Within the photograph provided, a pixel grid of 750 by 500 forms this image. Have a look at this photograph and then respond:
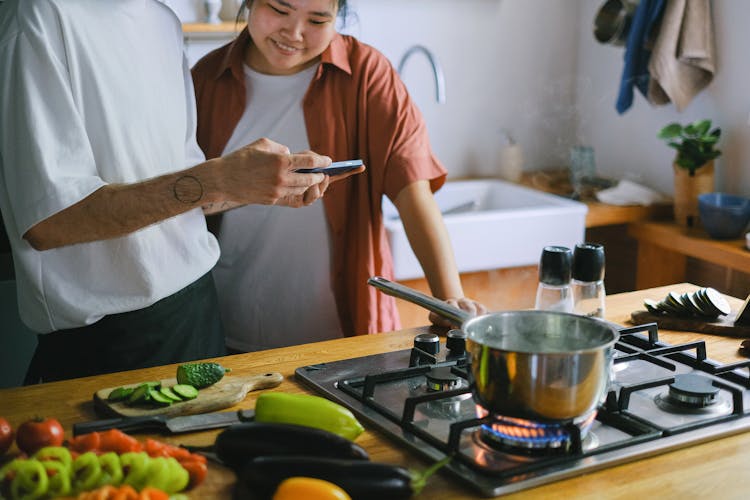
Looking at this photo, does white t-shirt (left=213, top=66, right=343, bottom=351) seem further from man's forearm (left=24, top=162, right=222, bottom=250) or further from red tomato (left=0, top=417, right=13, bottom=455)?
red tomato (left=0, top=417, right=13, bottom=455)

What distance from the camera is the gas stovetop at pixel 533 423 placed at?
42.6 inches

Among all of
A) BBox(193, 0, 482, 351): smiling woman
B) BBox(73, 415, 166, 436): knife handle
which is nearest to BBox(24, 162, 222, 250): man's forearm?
BBox(73, 415, 166, 436): knife handle

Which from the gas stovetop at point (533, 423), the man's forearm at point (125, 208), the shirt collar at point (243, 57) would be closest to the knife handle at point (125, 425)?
the gas stovetop at point (533, 423)

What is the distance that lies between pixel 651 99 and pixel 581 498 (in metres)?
2.43

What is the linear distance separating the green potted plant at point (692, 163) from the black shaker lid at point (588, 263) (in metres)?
1.65

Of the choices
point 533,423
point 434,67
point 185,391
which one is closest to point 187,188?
point 185,391

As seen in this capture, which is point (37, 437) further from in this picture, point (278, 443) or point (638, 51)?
point (638, 51)

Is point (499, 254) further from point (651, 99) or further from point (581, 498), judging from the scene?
point (581, 498)

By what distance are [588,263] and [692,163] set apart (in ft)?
5.51

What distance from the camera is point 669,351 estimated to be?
4.81 ft

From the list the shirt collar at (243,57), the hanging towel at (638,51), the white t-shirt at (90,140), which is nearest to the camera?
the white t-shirt at (90,140)

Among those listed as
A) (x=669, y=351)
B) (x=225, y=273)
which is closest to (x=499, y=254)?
(x=225, y=273)

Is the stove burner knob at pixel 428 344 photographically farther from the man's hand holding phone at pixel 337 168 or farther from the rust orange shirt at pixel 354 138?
the rust orange shirt at pixel 354 138

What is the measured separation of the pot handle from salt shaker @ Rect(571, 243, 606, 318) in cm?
28
